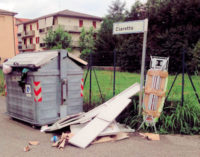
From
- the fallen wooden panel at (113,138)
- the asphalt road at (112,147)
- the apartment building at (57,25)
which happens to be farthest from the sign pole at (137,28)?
the apartment building at (57,25)

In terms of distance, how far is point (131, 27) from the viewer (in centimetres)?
506

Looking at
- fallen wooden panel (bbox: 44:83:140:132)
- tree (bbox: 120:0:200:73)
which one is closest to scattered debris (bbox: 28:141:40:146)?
fallen wooden panel (bbox: 44:83:140:132)

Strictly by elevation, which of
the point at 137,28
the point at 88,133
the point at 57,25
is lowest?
the point at 88,133

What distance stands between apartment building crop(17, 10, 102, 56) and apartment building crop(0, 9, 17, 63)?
341 inches

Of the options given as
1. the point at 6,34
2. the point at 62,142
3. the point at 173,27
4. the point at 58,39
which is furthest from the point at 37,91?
the point at 6,34

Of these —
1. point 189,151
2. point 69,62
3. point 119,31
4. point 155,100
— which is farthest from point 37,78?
point 189,151

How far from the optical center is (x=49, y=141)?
14.3 feet

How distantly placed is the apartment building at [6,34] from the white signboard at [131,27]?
30.1m

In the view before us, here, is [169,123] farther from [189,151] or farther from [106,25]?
[106,25]

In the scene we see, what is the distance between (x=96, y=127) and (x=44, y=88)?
5.46 ft

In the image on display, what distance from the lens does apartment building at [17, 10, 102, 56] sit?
40.7 m

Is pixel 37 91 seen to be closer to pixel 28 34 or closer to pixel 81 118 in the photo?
pixel 81 118

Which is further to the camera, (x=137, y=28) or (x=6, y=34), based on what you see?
(x=6, y=34)

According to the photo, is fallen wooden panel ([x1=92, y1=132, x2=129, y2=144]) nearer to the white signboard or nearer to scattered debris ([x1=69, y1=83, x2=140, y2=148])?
scattered debris ([x1=69, y1=83, x2=140, y2=148])
